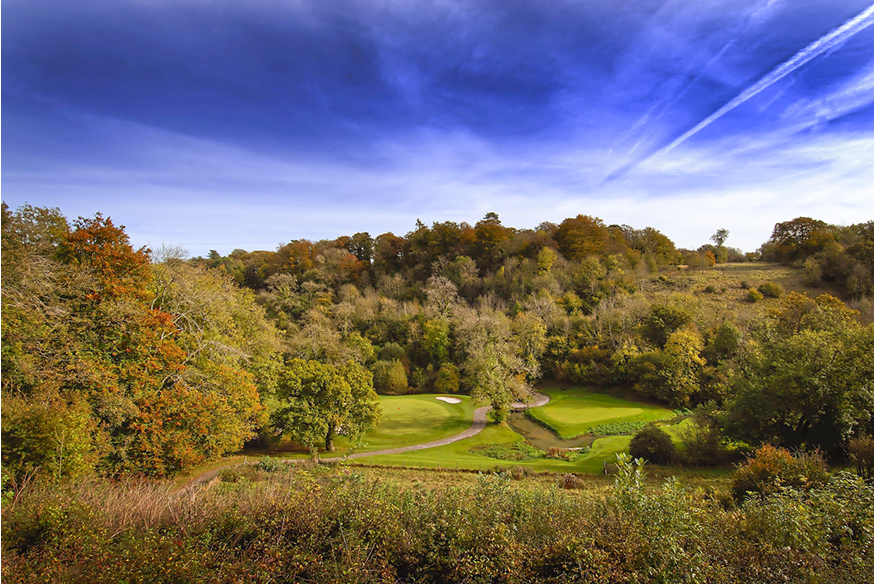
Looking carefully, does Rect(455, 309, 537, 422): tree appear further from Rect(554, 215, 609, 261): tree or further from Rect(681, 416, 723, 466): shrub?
Rect(554, 215, 609, 261): tree

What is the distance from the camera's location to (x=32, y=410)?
24.7 ft

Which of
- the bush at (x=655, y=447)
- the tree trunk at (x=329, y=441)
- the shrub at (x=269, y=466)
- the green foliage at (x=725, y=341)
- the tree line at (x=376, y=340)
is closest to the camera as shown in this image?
the tree line at (x=376, y=340)

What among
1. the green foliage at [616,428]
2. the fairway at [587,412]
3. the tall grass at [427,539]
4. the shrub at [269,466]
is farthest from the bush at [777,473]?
the shrub at [269,466]

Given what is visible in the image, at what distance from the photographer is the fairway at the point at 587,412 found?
23.8 metres

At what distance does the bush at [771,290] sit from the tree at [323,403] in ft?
115

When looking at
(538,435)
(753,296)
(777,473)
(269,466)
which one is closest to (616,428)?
(538,435)

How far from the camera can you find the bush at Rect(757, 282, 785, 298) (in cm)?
3139

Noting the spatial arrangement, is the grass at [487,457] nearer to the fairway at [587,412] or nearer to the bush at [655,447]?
the bush at [655,447]

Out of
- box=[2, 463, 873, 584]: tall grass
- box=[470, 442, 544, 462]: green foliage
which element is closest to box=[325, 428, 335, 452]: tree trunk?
box=[470, 442, 544, 462]: green foliage

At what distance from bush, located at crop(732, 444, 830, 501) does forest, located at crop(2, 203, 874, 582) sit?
3.8 inches

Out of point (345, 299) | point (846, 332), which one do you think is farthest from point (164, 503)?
point (345, 299)

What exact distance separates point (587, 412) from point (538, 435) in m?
4.59

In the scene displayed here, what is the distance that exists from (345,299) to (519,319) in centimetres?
2170

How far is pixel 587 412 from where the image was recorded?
25.8 meters
